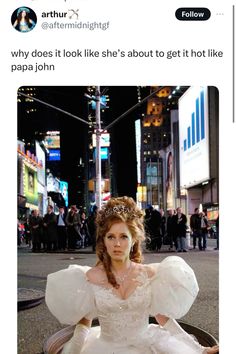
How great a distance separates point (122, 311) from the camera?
112 cm

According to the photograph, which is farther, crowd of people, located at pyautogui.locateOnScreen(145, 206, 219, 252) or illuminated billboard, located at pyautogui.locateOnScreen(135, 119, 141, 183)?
illuminated billboard, located at pyautogui.locateOnScreen(135, 119, 141, 183)

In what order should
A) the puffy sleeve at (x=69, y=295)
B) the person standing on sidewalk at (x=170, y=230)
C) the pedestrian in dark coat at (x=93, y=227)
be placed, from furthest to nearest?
1. the person standing on sidewalk at (x=170, y=230)
2. the pedestrian in dark coat at (x=93, y=227)
3. the puffy sleeve at (x=69, y=295)

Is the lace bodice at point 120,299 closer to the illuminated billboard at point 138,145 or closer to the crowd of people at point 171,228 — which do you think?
the crowd of people at point 171,228

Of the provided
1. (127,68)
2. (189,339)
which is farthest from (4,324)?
(127,68)

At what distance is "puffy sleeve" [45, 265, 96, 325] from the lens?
1.09 m

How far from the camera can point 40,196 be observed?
1.33 meters

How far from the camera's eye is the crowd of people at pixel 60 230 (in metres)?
1.23

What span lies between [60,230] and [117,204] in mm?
322

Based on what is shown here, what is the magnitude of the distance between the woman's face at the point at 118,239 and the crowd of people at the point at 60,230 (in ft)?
0.34

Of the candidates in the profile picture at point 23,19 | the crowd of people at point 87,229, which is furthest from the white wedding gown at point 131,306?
the profile picture at point 23,19

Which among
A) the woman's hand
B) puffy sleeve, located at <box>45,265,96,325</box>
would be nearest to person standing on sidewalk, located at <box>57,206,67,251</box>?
puffy sleeve, located at <box>45,265,96,325</box>

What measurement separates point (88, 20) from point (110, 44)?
0.26 feet

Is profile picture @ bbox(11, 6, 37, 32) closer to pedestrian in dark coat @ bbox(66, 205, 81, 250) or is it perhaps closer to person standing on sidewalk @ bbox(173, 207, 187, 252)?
pedestrian in dark coat @ bbox(66, 205, 81, 250)

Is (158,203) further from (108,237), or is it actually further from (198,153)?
(108,237)
